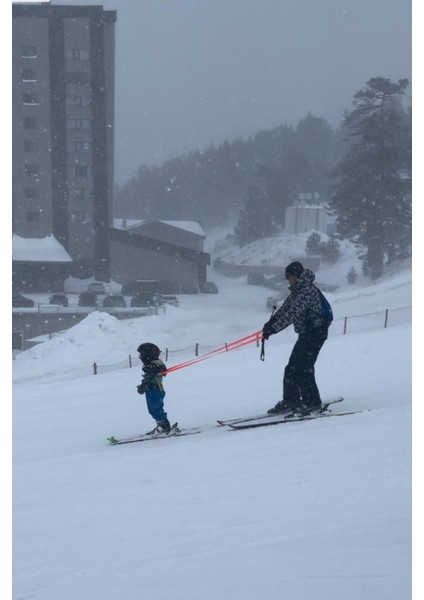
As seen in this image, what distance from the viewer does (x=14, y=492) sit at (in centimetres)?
614

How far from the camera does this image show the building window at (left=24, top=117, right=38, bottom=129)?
52406 mm

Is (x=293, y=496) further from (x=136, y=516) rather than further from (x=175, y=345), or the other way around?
(x=175, y=345)

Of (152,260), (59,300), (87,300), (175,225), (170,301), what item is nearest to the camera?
(59,300)

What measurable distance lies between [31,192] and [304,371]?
1886 inches

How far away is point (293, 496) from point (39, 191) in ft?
165

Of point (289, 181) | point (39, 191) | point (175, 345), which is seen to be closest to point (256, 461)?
point (175, 345)

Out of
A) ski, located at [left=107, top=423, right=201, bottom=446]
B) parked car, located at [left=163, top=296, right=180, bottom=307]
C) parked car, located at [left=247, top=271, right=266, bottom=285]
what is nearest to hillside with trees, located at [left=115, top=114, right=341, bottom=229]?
parked car, located at [left=247, top=271, right=266, bottom=285]

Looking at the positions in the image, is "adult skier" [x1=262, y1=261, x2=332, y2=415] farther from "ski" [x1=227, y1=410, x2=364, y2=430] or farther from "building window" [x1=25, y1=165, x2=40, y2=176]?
"building window" [x1=25, y1=165, x2=40, y2=176]

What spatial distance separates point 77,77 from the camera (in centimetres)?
5375

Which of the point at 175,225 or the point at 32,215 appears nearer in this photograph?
the point at 32,215

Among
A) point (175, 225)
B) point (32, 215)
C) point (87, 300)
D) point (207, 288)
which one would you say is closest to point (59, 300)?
point (87, 300)

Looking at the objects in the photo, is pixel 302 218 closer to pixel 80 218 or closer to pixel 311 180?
pixel 311 180

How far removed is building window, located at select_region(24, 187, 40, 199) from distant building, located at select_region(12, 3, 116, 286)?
69 mm

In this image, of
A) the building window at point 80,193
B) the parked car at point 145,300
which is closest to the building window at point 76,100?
the building window at point 80,193
